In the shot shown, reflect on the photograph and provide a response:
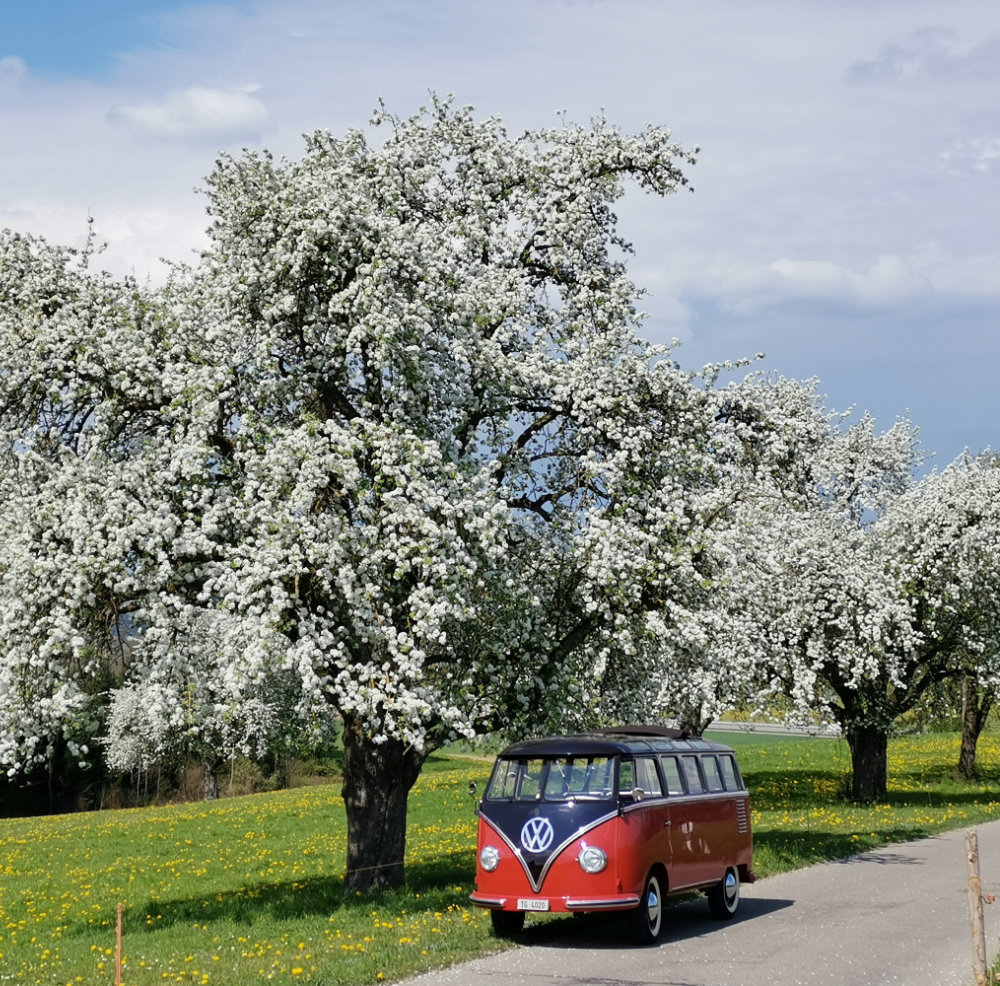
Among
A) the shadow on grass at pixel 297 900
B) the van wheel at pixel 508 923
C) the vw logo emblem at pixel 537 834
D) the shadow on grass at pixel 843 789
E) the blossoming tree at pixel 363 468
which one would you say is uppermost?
the blossoming tree at pixel 363 468

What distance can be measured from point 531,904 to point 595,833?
1114 mm

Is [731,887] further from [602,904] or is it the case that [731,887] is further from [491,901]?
[491,901]

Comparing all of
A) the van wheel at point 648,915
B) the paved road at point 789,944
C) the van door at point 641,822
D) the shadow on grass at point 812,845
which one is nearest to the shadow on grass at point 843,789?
the shadow on grass at point 812,845

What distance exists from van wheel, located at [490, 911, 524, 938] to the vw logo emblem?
1.02 meters

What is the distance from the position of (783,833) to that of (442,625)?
12061mm

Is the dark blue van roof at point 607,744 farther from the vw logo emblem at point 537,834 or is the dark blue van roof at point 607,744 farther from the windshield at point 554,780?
the vw logo emblem at point 537,834

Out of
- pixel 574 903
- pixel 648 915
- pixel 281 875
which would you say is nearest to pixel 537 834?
pixel 574 903

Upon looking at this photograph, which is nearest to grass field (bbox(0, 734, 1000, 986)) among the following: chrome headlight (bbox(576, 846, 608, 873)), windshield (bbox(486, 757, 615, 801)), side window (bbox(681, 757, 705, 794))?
chrome headlight (bbox(576, 846, 608, 873))

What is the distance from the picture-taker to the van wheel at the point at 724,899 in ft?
55.3

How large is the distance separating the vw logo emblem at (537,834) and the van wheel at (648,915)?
4.22 ft

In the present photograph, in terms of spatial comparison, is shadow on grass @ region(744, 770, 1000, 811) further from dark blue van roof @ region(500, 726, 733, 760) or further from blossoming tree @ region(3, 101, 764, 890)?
dark blue van roof @ region(500, 726, 733, 760)

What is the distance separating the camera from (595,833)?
574 inches

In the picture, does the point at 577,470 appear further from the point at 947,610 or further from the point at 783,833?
the point at 947,610

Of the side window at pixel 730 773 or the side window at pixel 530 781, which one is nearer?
the side window at pixel 530 781
